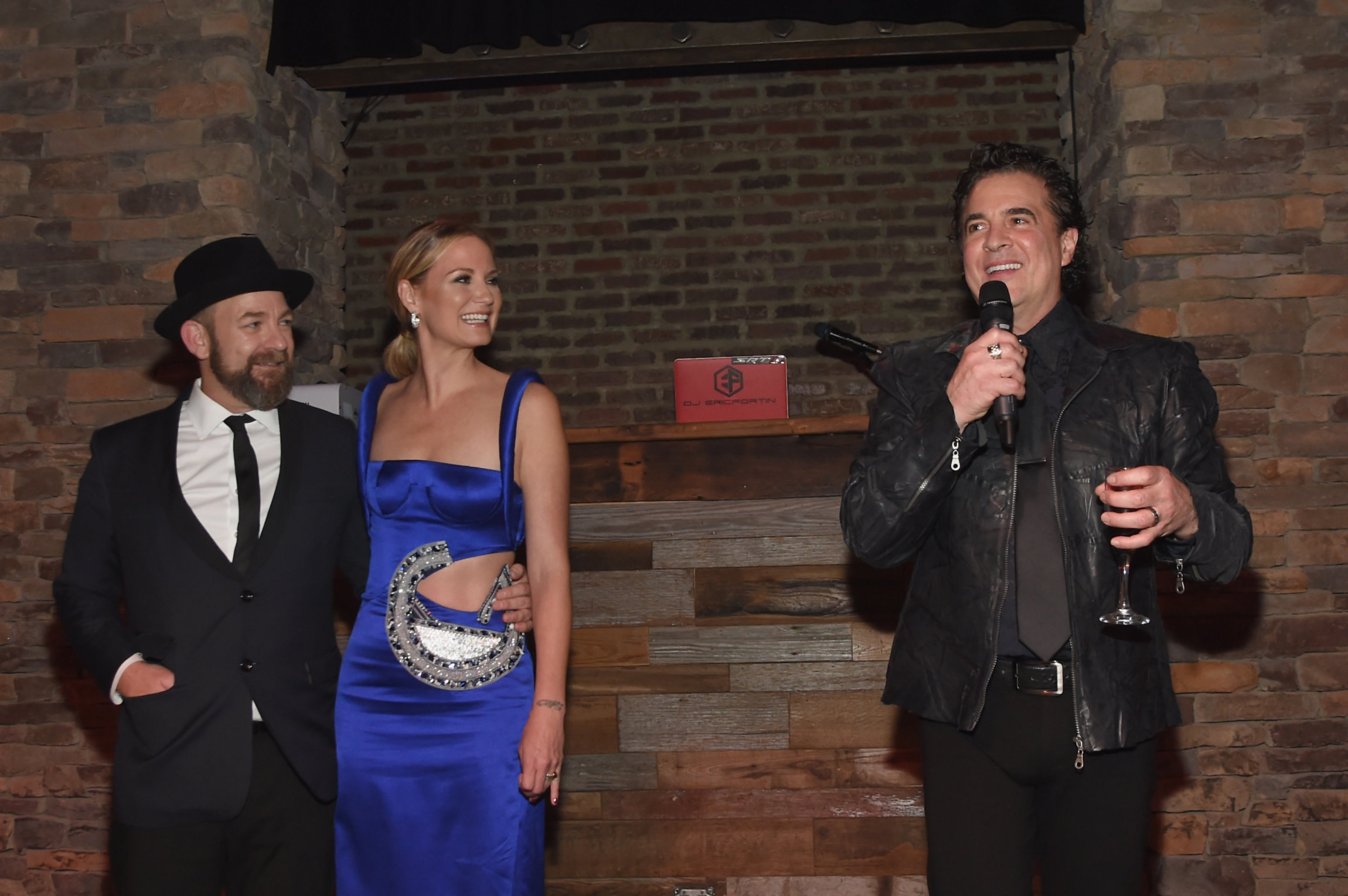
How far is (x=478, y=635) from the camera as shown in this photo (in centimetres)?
206

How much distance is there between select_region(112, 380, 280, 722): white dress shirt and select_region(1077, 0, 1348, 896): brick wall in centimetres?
258

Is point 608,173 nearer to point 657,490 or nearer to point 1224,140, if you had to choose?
point 657,490

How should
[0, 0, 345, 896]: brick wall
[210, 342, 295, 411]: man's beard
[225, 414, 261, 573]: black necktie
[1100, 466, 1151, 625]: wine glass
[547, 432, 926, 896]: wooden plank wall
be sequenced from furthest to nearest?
[0, 0, 345, 896]: brick wall < [547, 432, 926, 896]: wooden plank wall < [210, 342, 295, 411]: man's beard < [225, 414, 261, 573]: black necktie < [1100, 466, 1151, 625]: wine glass

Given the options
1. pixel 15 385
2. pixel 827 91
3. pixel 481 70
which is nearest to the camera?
pixel 15 385

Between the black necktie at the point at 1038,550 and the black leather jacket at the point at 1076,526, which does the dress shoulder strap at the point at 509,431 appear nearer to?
the black leather jacket at the point at 1076,526

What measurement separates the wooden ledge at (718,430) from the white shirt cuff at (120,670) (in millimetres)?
1463

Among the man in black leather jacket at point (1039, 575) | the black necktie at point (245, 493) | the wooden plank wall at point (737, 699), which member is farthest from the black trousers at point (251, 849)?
the wooden plank wall at point (737, 699)

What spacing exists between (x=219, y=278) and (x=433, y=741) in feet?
3.45

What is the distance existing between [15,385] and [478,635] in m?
2.40

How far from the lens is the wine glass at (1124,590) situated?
1.48 meters

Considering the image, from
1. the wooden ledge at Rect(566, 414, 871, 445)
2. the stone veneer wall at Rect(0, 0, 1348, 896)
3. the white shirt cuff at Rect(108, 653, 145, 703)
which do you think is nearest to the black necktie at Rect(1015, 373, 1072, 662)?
the wooden ledge at Rect(566, 414, 871, 445)

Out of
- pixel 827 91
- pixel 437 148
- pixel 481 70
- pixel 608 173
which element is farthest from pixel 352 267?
pixel 827 91

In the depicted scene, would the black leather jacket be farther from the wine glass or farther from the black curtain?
the black curtain

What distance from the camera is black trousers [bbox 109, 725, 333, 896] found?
6.11 feet
